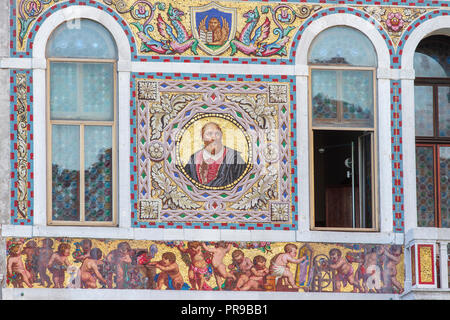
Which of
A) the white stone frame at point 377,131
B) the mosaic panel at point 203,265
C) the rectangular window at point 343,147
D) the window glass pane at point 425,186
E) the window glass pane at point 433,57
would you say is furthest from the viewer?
the window glass pane at point 433,57

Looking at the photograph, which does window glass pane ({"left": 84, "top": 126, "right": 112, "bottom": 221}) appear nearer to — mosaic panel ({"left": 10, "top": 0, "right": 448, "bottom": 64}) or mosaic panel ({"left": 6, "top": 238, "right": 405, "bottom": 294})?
mosaic panel ({"left": 6, "top": 238, "right": 405, "bottom": 294})

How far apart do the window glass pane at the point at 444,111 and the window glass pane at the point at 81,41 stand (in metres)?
5.87

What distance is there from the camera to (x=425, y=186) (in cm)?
3000

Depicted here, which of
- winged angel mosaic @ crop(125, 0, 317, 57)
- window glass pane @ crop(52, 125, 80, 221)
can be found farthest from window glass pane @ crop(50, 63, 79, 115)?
winged angel mosaic @ crop(125, 0, 317, 57)

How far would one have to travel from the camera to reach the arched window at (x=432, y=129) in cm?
2995

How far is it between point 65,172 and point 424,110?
6.49 meters

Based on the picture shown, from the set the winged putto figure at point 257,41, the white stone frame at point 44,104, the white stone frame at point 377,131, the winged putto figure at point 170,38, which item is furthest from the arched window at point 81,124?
the white stone frame at point 377,131

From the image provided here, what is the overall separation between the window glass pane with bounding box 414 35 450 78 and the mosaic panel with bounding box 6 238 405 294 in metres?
3.45

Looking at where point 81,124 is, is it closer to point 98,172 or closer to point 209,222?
point 98,172

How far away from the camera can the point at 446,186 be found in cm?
3008

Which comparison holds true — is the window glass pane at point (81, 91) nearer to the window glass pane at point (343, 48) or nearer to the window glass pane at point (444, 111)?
the window glass pane at point (343, 48)

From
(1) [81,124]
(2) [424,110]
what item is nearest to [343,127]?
(2) [424,110]

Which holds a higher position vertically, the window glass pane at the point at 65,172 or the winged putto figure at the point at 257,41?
the winged putto figure at the point at 257,41

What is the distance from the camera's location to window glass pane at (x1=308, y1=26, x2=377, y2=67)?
2969cm
